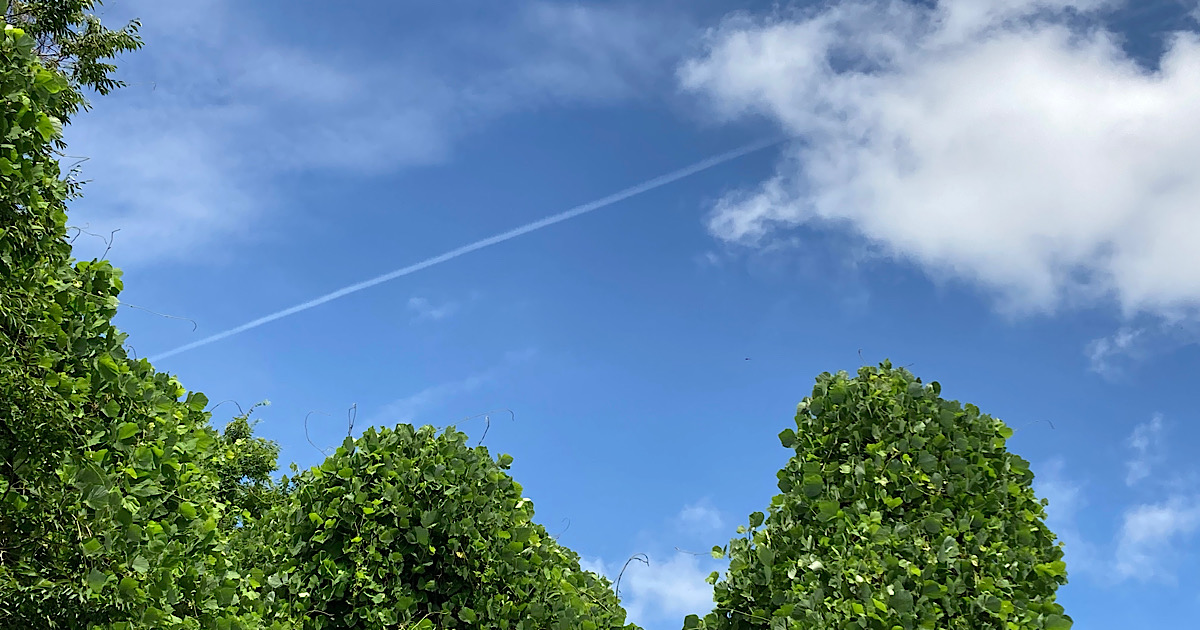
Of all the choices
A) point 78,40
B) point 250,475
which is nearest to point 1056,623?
point 250,475

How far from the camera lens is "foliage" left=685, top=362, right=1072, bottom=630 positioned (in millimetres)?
5422

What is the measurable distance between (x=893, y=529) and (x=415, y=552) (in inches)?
124

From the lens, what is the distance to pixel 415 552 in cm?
594

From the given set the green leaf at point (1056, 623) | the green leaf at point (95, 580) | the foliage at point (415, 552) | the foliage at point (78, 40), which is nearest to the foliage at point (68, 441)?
the green leaf at point (95, 580)

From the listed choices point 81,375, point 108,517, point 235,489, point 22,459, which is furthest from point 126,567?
point 235,489

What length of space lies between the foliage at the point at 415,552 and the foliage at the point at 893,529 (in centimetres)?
132

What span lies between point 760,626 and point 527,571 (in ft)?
5.27

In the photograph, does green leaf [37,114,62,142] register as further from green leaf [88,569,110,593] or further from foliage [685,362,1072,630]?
foliage [685,362,1072,630]

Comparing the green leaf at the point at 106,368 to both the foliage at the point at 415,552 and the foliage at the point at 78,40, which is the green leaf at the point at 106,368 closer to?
the foliage at the point at 415,552

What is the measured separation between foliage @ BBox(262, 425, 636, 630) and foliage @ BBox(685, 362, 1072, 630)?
1320 millimetres

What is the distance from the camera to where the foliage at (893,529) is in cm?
542

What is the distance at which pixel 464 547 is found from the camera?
19.4ft

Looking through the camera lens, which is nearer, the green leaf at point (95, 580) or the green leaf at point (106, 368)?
the green leaf at point (95, 580)

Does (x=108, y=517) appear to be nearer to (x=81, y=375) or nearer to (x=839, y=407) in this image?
(x=81, y=375)
